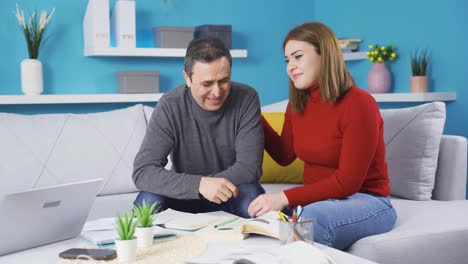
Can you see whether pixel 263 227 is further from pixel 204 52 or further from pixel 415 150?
pixel 415 150

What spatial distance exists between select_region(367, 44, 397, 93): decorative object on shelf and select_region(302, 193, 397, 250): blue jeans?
187cm

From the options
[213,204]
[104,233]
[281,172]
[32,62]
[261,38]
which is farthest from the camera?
[261,38]

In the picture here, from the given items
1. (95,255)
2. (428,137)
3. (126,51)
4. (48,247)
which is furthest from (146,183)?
(126,51)

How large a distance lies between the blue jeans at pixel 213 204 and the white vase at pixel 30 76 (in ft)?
5.23

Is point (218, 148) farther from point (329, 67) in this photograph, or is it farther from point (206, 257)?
point (206, 257)

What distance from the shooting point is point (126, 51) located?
3891 millimetres

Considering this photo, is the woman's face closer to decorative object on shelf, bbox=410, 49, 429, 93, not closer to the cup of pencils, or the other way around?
the cup of pencils

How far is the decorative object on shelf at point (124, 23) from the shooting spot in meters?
3.81

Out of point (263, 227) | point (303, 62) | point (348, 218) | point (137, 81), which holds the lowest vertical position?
point (348, 218)

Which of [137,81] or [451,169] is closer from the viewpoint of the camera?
[451,169]

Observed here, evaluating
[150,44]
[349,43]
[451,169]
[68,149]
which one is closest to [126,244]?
[68,149]

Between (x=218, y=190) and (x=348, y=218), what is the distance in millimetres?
435

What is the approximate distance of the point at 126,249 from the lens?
57.4 inches

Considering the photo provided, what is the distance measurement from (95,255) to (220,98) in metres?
1.00
